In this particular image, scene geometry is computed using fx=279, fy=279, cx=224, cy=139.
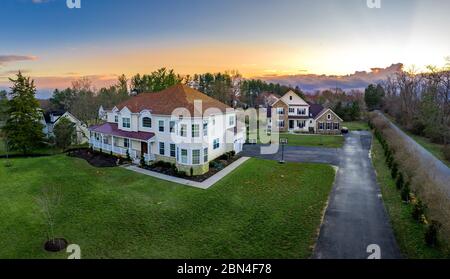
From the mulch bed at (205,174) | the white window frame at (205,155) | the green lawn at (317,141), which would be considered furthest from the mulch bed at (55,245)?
the green lawn at (317,141)

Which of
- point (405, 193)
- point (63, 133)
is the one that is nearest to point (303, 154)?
point (405, 193)

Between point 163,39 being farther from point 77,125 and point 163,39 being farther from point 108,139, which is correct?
point 77,125

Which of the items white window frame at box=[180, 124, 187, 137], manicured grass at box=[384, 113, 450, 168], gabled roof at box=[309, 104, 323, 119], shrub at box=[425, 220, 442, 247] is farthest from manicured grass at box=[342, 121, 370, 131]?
shrub at box=[425, 220, 442, 247]

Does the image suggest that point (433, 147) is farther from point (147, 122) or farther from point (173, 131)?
point (147, 122)

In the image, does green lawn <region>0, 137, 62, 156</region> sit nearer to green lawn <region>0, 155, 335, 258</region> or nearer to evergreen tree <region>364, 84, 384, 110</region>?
green lawn <region>0, 155, 335, 258</region>

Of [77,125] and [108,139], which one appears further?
[77,125]

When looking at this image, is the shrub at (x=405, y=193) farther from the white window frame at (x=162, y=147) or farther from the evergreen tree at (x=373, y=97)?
the evergreen tree at (x=373, y=97)
